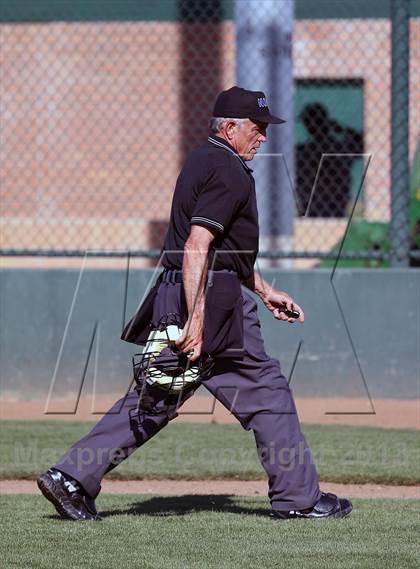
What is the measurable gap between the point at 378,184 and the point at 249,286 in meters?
11.0

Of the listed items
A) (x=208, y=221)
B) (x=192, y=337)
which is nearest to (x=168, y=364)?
(x=192, y=337)

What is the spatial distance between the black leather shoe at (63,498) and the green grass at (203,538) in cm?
5

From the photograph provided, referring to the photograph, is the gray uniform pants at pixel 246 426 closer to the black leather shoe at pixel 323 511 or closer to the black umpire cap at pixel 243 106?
the black leather shoe at pixel 323 511

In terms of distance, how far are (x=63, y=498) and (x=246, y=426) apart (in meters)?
0.86

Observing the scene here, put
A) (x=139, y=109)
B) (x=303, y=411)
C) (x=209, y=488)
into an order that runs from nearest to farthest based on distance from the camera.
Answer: (x=209, y=488)
(x=303, y=411)
(x=139, y=109)

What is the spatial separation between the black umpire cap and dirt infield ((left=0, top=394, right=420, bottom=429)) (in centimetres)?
365

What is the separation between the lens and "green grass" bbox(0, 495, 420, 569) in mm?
4410

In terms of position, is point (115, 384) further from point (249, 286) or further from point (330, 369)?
point (249, 286)

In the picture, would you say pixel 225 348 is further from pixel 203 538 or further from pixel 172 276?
pixel 203 538

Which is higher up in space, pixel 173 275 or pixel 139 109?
pixel 139 109

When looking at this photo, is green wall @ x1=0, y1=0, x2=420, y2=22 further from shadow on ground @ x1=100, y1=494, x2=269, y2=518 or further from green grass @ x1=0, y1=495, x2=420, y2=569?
green grass @ x1=0, y1=495, x2=420, y2=569

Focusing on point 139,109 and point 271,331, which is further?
point 139,109

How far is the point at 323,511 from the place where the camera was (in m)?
5.28

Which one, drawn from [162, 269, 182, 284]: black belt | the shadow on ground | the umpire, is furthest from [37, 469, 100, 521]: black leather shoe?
[162, 269, 182, 284]: black belt
